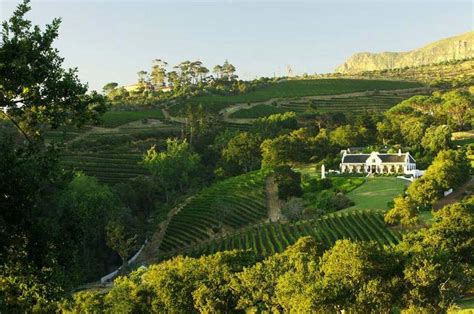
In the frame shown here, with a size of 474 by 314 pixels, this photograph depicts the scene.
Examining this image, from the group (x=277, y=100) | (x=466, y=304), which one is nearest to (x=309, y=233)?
(x=466, y=304)

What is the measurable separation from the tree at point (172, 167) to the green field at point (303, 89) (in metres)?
47.5

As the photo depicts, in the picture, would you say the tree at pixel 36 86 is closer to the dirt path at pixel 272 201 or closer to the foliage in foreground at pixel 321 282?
the foliage in foreground at pixel 321 282

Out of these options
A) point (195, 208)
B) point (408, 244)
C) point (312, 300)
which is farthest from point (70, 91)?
point (195, 208)

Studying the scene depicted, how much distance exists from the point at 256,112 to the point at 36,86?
109250mm

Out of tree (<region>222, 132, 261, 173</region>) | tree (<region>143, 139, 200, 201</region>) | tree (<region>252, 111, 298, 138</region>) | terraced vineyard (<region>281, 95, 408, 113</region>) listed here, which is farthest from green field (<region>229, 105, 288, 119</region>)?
tree (<region>143, 139, 200, 201</region>)

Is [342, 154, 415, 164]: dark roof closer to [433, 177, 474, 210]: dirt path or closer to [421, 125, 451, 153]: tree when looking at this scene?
[421, 125, 451, 153]: tree

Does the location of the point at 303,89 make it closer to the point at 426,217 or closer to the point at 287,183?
the point at 287,183

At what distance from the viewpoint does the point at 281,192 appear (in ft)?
205

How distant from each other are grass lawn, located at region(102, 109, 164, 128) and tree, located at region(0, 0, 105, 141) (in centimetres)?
8654

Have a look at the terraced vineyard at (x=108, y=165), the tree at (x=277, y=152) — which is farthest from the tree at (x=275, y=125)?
the terraced vineyard at (x=108, y=165)

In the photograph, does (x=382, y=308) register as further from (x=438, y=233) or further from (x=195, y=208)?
(x=195, y=208)

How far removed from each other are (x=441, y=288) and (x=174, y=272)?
609 inches

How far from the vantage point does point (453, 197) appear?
54.9 m

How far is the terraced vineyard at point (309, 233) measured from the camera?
4516 cm
